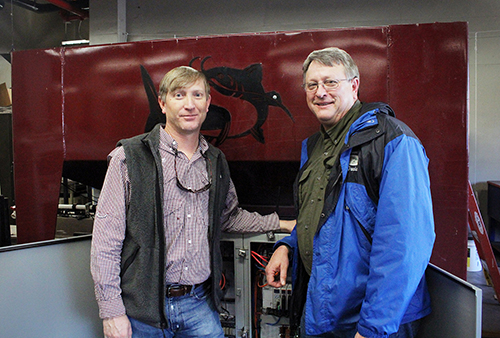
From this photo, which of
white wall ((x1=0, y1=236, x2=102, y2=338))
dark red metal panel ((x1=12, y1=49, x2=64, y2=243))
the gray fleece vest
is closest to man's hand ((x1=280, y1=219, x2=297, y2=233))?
the gray fleece vest

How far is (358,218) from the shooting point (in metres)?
1.08

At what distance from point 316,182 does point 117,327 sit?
0.92 m

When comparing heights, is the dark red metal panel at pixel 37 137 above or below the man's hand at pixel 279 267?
above

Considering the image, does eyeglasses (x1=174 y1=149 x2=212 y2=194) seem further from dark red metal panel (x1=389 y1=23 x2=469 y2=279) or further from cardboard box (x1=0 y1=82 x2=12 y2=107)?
cardboard box (x1=0 y1=82 x2=12 y2=107)

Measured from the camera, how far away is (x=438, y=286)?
122 cm

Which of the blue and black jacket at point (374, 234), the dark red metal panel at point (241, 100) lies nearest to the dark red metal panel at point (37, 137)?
the dark red metal panel at point (241, 100)

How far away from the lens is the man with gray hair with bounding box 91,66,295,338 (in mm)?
1267

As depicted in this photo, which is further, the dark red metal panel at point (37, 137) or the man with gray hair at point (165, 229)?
the dark red metal panel at point (37, 137)

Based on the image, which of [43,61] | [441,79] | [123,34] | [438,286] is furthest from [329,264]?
[123,34]

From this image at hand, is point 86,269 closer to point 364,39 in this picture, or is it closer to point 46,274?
point 46,274

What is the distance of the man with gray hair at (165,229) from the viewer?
4.16 ft

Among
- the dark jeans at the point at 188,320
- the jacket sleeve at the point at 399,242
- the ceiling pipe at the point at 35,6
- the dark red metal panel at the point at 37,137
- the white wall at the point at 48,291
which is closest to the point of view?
the jacket sleeve at the point at 399,242

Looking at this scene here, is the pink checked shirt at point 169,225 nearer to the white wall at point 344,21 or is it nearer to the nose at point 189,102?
the nose at point 189,102

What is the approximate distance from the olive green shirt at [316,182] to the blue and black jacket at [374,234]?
7 centimetres
